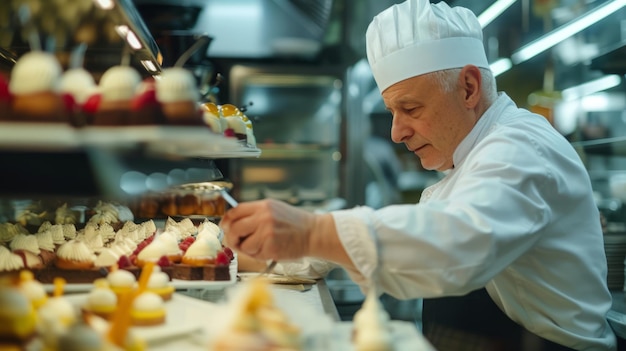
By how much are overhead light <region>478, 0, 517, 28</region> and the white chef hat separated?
106 cm

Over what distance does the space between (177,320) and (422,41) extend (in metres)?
1.22

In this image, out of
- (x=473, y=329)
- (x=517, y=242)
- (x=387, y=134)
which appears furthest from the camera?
(x=387, y=134)

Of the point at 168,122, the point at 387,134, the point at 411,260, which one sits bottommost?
the point at 387,134

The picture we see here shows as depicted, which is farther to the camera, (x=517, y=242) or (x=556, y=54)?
(x=556, y=54)

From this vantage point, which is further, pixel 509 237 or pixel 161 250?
pixel 161 250

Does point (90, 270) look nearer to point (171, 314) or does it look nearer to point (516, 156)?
point (171, 314)

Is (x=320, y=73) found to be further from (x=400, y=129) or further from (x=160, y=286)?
(x=160, y=286)

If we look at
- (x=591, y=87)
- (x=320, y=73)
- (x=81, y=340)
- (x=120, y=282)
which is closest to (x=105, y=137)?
(x=81, y=340)

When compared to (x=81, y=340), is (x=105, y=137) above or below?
above

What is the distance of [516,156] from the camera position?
5.32 feet

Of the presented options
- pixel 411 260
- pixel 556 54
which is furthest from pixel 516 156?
pixel 556 54

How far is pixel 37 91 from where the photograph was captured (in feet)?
3.41

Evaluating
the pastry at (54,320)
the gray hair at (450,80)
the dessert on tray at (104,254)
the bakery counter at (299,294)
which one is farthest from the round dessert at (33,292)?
the gray hair at (450,80)

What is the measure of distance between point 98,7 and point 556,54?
351cm
